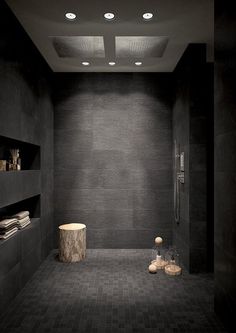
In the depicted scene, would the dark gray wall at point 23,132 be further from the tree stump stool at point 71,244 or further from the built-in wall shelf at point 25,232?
the tree stump stool at point 71,244

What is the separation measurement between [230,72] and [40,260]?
353cm

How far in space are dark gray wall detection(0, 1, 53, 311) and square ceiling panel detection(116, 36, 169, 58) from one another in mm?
1216

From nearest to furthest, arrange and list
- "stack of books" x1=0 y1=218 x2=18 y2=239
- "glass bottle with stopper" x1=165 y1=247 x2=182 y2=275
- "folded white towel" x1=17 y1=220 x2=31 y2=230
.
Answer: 1. "stack of books" x1=0 y1=218 x2=18 y2=239
2. "folded white towel" x1=17 y1=220 x2=31 y2=230
3. "glass bottle with stopper" x1=165 y1=247 x2=182 y2=275

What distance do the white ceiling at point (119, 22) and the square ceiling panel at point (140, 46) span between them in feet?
0.20

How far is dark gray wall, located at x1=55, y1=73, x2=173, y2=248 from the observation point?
210 inches

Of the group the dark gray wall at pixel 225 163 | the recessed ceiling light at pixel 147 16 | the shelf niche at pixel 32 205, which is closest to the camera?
the dark gray wall at pixel 225 163

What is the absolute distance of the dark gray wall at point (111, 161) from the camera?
210 inches

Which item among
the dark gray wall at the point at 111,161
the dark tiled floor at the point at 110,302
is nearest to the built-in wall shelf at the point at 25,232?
the dark tiled floor at the point at 110,302

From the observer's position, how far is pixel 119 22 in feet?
11.5

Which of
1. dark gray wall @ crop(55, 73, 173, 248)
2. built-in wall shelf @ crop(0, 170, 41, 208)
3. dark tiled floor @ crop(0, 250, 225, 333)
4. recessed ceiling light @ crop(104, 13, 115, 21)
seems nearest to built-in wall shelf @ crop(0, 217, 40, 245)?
built-in wall shelf @ crop(0, 170, 41, 208)

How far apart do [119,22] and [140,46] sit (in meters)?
0.82

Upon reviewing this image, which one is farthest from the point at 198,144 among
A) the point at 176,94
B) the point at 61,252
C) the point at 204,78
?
the point at 61,252

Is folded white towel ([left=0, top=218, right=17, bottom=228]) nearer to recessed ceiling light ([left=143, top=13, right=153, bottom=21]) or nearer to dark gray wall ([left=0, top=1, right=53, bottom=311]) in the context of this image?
dark gray wall ([left=0, top=1, right=53, bottom=311])

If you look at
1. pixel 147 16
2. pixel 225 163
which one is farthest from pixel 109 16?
pixel 225 163
